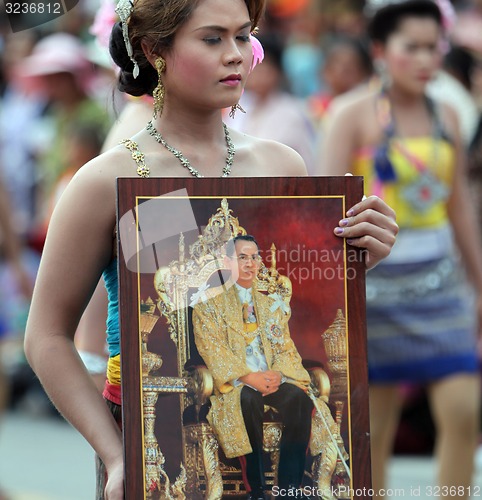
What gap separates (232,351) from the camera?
7.57 ft

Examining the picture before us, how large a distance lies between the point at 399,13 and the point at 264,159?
2.35 metres

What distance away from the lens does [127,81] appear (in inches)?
106

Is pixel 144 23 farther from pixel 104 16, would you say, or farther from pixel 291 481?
pixel 104 16

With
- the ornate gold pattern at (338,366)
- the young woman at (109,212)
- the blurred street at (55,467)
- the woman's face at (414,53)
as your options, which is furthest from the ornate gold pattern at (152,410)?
the blurred street at (55,467)

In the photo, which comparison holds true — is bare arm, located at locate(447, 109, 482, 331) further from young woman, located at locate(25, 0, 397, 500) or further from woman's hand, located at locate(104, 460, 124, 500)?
woman's hand, located at locate(104, 460, 124, 500)

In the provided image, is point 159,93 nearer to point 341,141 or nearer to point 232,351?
point 232,351

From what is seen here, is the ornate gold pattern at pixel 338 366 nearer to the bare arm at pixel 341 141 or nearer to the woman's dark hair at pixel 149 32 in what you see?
the woman's dark hair at pixel 149 32

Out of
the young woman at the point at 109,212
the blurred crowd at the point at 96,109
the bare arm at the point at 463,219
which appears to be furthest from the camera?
the blurred crowd at the point at 96,109

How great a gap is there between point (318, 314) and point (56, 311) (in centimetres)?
54

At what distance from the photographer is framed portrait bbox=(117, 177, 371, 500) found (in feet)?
7.47

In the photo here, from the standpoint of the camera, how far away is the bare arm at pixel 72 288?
245 centimetres

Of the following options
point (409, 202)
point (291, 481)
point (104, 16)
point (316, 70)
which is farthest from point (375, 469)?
point (316, 70)

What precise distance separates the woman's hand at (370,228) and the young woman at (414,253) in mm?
2269

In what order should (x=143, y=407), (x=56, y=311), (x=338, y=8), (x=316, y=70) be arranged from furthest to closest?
1. (x=338, y=8)
2. (x=316, y=70)
3. (x=56, y=311)
4. (x=143, y=407)
